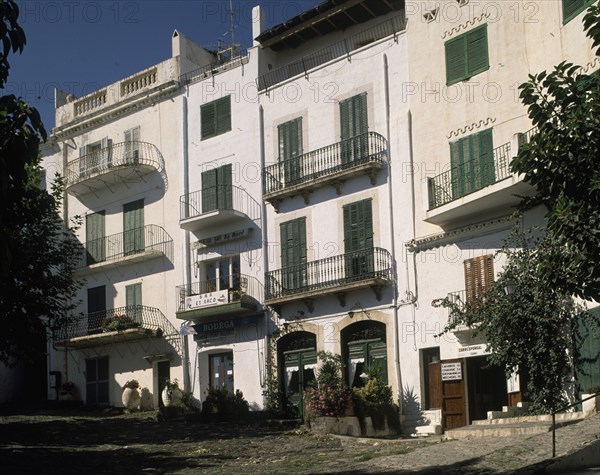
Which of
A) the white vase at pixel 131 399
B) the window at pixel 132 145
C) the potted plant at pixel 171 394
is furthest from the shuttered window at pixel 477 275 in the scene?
the window at pixel 132 145

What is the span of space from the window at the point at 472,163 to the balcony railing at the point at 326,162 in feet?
9.38

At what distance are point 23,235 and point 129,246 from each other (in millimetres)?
8579

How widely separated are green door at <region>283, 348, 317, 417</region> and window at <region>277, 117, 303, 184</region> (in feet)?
18.4

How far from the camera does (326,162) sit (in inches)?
1174

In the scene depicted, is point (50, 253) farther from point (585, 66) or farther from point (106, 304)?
point (585, 66)

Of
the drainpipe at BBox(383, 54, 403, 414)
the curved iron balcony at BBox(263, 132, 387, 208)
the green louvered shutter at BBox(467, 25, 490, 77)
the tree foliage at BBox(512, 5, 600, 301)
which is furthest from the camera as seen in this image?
the curved iron balcony at BBox(263, 132, 387, 208)

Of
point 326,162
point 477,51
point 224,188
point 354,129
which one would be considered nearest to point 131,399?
point 224,188

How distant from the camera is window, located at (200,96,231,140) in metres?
33.2

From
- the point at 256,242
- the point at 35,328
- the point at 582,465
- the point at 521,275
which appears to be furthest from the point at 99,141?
the point at 582,465

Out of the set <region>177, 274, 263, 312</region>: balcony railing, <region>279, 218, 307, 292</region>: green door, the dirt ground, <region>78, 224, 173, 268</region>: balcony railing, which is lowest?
the dirt ground

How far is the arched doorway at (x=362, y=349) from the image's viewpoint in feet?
92.6

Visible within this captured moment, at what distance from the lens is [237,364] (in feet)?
104

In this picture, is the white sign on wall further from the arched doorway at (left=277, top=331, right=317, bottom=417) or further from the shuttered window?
the arched doorway at (left=277, top=331, right=317, bottom=417)

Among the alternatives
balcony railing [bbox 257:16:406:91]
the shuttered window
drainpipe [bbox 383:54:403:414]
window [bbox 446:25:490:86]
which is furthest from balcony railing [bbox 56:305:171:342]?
window [bbox 446:25:490:86]
